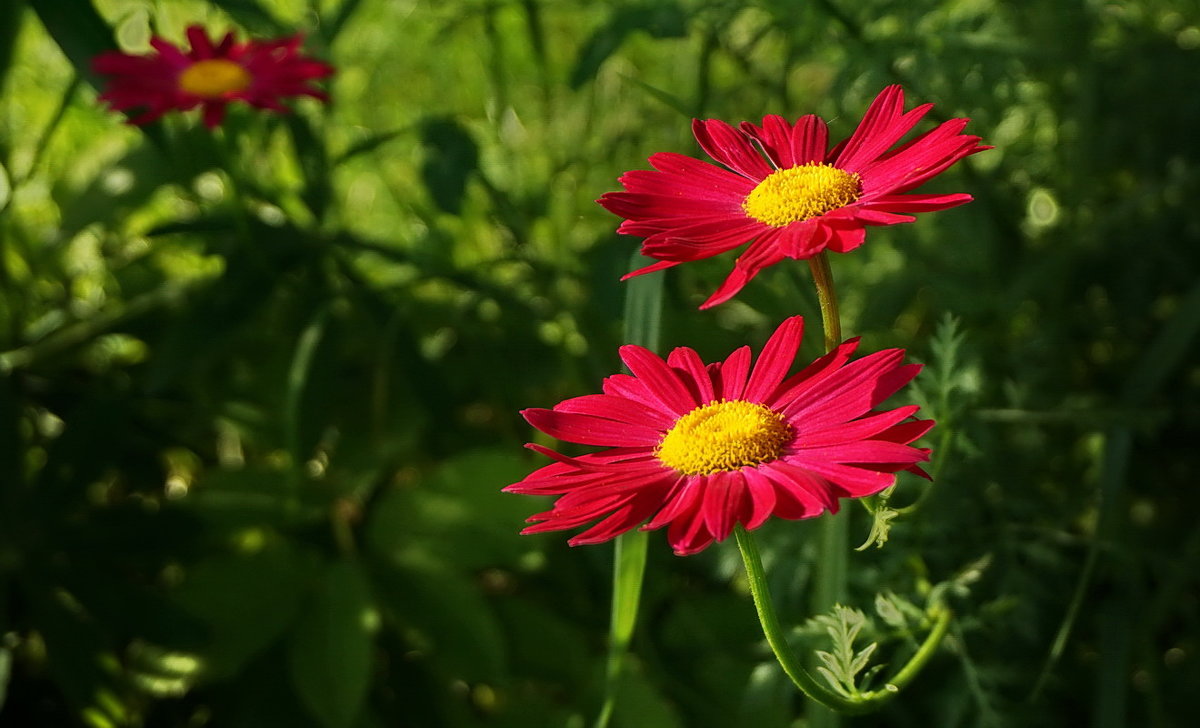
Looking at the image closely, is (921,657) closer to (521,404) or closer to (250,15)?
(521,404)

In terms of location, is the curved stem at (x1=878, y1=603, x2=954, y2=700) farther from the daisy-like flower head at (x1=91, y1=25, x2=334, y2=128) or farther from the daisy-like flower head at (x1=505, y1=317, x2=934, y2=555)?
the daisy-like flower head at (x1=91, y1=25, x2=334, y2=128)

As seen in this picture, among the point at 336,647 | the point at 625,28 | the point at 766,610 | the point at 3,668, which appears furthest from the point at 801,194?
the point at 3,668

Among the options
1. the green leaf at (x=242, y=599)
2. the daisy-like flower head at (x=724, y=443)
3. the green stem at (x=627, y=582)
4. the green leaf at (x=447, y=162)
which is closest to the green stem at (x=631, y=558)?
the green stem at (x=627, y=582)

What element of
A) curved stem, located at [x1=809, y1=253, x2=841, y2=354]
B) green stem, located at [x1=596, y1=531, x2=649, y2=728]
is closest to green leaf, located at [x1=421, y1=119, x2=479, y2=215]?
green stem, located at [x1=596, y1=531, x2=649, y2=728]

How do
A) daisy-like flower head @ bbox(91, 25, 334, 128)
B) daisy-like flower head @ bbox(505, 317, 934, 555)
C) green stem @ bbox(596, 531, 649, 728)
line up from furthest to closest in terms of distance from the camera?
daisy-like flower head @ bbox(91, 25, 334, 128)
green stem @ bbox(596, 531, 649, 728)
daisy-like flower head @ bbox(505, 317, 934, 555)

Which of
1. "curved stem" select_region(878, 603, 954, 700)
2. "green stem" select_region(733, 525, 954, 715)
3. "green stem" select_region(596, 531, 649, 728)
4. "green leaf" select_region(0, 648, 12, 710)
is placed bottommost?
"green leaf" select_region(0, 648, 12, 710)

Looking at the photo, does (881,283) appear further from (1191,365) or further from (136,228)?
(136,228)
